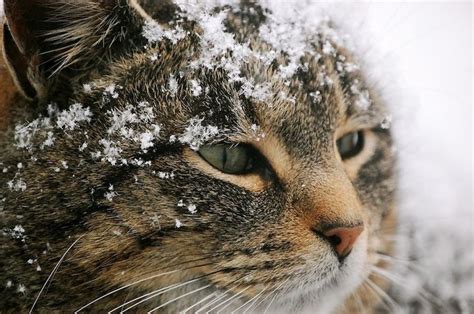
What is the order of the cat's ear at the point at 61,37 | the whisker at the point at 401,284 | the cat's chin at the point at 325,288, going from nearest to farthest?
the cat's ear at the point at 61,37 → the cat's chin at the point at 325,288 → the whisker at the point at 401,284

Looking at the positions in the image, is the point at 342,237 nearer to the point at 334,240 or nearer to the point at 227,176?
the point at 334,240

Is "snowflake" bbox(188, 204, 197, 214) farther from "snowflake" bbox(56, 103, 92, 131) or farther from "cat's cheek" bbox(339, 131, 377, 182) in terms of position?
"cat's cheek" bbox(339, 131, 377, 182)

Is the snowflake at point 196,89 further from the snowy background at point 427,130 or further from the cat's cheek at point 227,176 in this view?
the snowy background at point 427,130

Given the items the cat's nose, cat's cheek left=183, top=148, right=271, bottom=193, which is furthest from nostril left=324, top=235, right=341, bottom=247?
cat's cheek left=183, top=148, right=271, bottom=193

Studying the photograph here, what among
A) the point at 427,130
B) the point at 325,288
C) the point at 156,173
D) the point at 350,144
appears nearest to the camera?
the point at 156,173

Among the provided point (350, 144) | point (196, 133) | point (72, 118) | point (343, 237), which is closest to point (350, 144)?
point (350, 144)

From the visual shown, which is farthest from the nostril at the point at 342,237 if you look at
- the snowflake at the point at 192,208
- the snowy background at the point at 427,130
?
the snowy background at the point at 427,130
